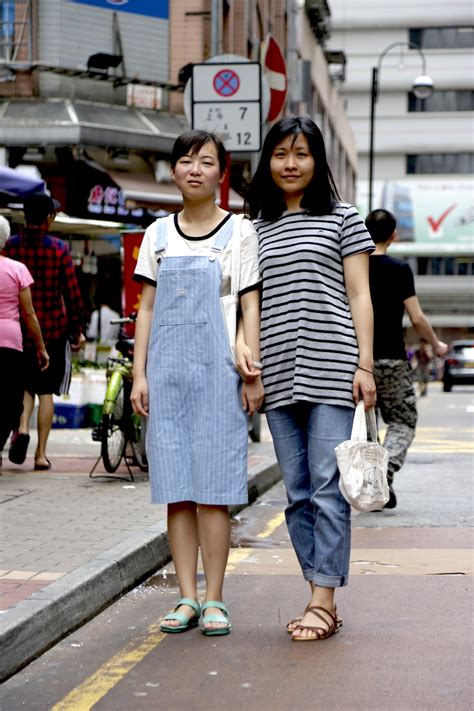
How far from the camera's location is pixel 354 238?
17.0ft

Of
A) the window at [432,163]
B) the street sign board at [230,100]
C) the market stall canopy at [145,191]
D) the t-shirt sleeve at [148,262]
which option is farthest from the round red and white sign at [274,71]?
the window at [432,163]

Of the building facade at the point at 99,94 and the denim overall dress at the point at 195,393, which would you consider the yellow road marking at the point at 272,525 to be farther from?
the building facade at the point at 99,94

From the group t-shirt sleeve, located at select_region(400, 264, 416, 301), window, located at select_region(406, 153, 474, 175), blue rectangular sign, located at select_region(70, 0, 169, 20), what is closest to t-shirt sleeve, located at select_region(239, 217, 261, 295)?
t-shirt sleeve, located at select_region(400, 264, 416, 301)

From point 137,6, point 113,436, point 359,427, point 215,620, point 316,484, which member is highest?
point 137,6

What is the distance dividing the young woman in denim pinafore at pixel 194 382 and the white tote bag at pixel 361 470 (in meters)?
0.40

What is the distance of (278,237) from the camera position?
5262 mm

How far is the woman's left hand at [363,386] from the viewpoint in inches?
203

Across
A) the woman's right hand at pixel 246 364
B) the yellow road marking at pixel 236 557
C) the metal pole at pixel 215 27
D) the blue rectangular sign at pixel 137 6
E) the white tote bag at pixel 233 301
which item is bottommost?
the yellow road marking at pixel 236 557

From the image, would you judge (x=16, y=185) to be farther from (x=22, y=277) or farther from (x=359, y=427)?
(x=359, y=427)

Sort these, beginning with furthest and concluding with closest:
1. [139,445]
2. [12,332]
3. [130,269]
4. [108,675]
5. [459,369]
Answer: [459,369] → [130,269] → [139,445] → [12,332] → [108,675]

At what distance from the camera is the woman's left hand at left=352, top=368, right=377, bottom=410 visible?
5.15 meters

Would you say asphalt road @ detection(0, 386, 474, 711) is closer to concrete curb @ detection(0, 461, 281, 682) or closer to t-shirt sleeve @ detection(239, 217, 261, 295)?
concrete curb @ detection(0, 461, 281, 682)

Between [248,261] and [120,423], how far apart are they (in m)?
4.95

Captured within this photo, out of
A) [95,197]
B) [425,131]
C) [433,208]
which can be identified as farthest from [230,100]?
[425,131]
